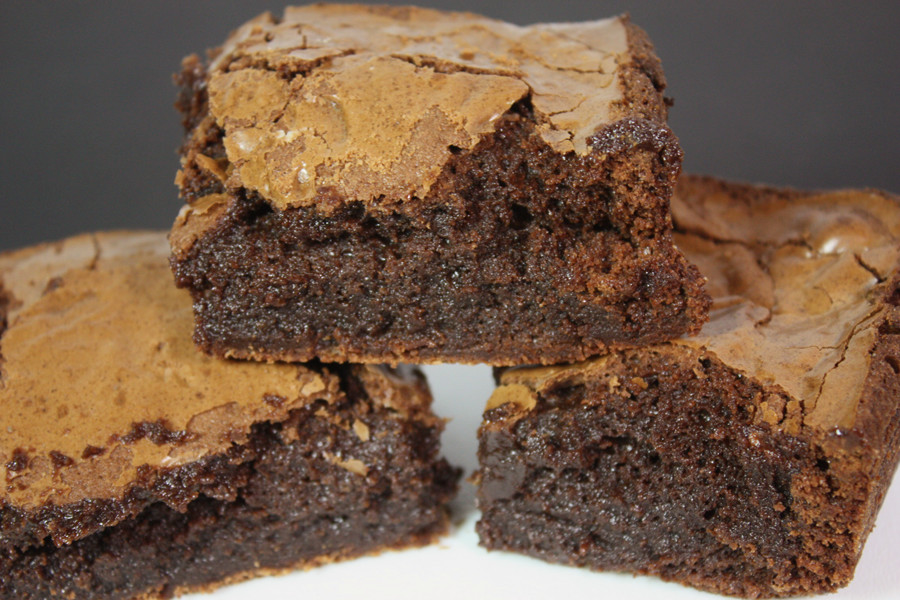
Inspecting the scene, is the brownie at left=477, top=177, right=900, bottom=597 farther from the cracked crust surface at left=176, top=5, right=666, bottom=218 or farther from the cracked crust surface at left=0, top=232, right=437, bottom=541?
the cracked crust surface at left=176, top=5, right=666, bottom=218

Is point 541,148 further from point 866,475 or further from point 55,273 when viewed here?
point 55,273

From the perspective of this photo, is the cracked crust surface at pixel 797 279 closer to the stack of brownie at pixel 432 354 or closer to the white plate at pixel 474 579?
the stack of brownie at pixel 432 354

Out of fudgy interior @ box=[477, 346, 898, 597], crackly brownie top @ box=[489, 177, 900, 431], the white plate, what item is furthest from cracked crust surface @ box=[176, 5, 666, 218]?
the white plate

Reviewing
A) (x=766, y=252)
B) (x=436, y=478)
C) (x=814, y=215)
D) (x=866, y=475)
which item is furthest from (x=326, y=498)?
(x=814, y=215)

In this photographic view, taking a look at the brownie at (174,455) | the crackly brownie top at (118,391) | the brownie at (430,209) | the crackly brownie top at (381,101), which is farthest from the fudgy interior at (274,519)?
the crackly brownie top at (381,101)

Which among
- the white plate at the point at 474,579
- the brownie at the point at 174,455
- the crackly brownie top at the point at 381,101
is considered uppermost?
the crackly brownie top at the point at 381,101

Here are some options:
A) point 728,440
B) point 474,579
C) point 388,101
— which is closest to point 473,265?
point 388,101

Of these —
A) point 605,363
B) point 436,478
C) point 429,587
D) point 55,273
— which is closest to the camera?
point 605,363
